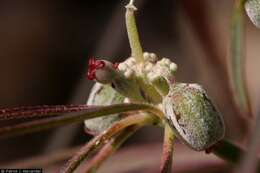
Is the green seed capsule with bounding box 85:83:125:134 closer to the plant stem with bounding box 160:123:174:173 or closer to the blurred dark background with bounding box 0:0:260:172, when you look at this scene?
the plant stem with bounding box 160:123:174:173

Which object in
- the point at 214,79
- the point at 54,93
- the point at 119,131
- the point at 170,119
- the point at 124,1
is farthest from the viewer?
the point at 54,93

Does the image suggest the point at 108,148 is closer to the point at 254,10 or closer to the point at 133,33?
the point at 133,33

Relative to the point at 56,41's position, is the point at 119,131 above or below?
below

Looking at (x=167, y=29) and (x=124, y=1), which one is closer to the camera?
(x=124, y=1)

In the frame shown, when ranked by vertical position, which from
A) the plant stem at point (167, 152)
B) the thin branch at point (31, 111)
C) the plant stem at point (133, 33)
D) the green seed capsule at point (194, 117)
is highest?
the plant stem at point (133, 33)

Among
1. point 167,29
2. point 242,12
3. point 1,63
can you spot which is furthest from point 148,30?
point 242,12

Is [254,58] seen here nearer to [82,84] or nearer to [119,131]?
[82,84]

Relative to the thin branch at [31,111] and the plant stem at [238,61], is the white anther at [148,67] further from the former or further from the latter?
the plant stem at [238,61]

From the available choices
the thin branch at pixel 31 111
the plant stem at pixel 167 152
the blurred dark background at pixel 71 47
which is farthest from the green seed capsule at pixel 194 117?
the blurred dark background at pixel 71 47
